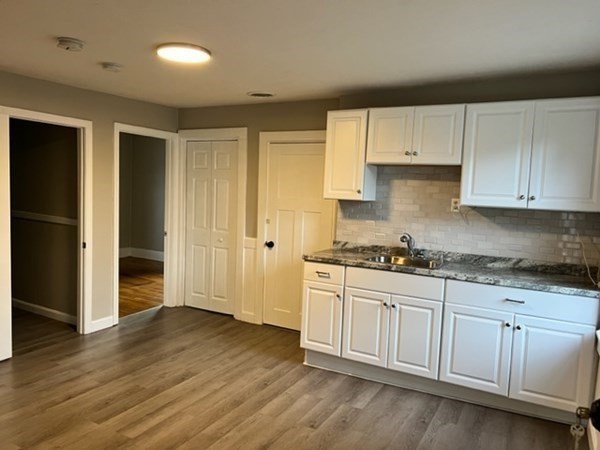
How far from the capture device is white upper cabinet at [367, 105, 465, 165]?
3.29 m

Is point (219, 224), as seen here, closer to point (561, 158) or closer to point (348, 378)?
point (348, 378)

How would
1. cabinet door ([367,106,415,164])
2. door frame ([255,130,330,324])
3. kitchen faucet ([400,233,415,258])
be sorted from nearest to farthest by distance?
cabinet door ([367,106,415,164])
kitchen faucet ([400,233,415,258])
door frame ([255,130,330,324])

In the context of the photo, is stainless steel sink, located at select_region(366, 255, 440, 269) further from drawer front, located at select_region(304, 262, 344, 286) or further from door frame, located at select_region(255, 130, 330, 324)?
door frame, located at select_region(255, 130, 330, 324)

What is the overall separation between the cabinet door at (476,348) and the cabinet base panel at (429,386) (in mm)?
129

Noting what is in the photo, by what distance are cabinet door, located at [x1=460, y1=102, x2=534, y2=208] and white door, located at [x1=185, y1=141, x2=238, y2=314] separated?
2.48m

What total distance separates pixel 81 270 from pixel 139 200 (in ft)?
13.2

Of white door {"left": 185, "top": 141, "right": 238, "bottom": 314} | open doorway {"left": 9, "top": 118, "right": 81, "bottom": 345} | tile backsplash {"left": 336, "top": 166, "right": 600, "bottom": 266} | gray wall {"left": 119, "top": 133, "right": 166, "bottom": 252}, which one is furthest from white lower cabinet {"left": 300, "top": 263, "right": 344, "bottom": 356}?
gray wall {"left": 119, "top": 133, "right": 166, "bottom": 252}

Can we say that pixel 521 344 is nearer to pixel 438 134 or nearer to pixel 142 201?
pixel 438 134

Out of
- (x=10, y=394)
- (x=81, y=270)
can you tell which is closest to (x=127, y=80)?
(x=81, y=270)

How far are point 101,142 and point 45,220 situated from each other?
3.65 ft

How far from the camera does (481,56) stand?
2.72 meters

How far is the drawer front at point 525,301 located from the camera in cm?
273

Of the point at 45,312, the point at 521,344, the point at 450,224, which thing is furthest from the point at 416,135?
the point at 45,312

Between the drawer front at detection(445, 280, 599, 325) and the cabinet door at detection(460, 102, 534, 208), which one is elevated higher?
the cabinet door at detection(460, 102, 534, 208)
